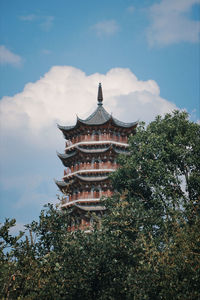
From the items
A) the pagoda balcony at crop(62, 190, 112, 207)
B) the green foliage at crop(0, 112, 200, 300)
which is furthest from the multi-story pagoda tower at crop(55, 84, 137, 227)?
the green foliage at crop(0, 112, 200, 300)

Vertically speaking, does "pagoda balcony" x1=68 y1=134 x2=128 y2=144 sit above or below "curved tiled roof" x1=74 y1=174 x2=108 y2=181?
above

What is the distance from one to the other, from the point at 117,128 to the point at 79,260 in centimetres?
2343

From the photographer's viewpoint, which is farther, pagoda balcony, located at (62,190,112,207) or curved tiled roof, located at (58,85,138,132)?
curved tiled roof, located at (58,85,138,132)

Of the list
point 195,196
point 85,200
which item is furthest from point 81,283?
point 85,200

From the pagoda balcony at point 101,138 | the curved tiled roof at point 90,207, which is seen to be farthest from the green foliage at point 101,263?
the pagoda balcony at point 101,138

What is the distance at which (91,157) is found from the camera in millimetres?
40031

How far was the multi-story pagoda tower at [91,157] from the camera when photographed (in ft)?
126

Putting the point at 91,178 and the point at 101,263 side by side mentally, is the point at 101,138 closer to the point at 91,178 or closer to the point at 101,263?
the point at 91,178

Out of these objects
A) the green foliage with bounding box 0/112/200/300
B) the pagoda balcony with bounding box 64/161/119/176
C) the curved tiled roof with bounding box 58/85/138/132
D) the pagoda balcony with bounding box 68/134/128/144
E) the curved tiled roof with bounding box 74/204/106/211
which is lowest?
the green foliage with bounding box 0/112/200/300

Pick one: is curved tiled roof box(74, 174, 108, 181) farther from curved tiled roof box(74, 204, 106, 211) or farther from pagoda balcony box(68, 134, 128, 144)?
pagoda balcony box(68, 134, 128, 144)

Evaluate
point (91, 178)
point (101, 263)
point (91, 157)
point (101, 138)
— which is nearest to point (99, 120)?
point (101, 138)

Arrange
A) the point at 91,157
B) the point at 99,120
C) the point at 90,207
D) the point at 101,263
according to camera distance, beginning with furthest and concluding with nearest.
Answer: the point at 99,120
the point at 91,157
the point at 90,207
the point at 101,263

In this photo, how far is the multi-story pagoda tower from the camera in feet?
126

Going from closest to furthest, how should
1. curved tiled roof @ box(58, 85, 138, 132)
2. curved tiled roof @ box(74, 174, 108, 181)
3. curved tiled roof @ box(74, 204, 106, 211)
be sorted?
1. curved tiled roof @ box(74, 204, 106, 211)
2. curved tiled roof @ box(74, 174, 108, 181)
3. curved tiled roof @ box(58, 85, 138, 132)
